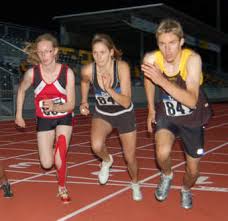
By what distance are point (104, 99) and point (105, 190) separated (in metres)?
1.27

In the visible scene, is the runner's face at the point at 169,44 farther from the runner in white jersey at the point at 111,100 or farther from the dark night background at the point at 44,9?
the dark night background at the point at 44,9

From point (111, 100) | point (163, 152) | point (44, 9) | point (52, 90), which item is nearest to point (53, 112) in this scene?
point (52, 90)

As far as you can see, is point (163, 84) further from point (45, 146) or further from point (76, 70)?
point (76, 70)

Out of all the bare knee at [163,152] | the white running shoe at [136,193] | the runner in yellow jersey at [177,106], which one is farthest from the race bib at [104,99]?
the white running shoe at [136,193]

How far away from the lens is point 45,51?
5750mm

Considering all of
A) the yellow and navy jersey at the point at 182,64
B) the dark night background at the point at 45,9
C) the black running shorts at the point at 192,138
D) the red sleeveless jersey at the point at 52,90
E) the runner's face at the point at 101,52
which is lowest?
the black running shorts at the point at 192,138

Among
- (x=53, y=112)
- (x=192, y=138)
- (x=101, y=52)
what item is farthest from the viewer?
(x=53, y=112)

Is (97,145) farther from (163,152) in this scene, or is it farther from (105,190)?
(163,152)

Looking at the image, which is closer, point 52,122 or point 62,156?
point 62,156

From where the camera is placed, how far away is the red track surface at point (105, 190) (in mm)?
5277

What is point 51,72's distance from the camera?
5.98m

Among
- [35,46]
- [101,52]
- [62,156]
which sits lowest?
[62,156]

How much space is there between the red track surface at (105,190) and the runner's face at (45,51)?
1611 millimetres

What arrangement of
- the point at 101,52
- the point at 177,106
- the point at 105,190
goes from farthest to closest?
the point at 105,190 → the point at 101,52 → the point at 177,106
